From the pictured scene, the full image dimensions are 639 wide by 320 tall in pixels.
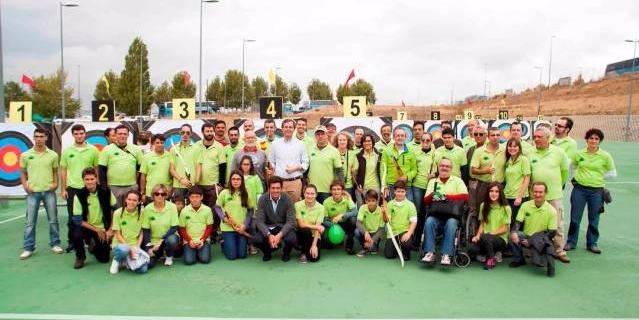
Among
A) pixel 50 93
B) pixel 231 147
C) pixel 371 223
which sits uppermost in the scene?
pixel 50 93

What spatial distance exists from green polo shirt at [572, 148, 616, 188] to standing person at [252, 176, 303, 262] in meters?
4.05

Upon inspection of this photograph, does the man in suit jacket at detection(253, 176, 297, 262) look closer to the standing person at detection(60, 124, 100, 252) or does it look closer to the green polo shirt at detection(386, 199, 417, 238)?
the green polo shirt at detection(386, 199, 417, 238)

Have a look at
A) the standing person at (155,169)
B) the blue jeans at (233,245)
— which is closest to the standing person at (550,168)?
the blue jeans at (233,245)

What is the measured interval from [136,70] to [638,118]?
44816mm

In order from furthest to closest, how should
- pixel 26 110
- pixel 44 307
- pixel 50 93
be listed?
pixel 50 93 < pixel 26 110 < pixel 44 307

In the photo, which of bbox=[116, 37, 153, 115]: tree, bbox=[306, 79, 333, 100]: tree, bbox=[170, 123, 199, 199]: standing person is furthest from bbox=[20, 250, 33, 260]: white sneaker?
bbox=[306, 79, 333, 100]: tree

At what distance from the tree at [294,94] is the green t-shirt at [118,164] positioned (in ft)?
200

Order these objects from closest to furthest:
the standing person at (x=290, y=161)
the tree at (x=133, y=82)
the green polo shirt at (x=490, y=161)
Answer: the green polo shirt at (x=490, y=161)
the standing person at (x=290, y=161)
the tree at (x=133, y=82)

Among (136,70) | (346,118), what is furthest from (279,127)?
(136,70)

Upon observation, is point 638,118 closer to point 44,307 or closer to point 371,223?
point 371,223

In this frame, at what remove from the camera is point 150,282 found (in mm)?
5250

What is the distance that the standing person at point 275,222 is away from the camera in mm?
6078

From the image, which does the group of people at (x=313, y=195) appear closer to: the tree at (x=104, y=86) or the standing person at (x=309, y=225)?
the standing person at (x=309, y=225)

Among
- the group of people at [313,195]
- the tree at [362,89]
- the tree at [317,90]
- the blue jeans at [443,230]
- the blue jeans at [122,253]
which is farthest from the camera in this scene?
the tree at [317,90]
